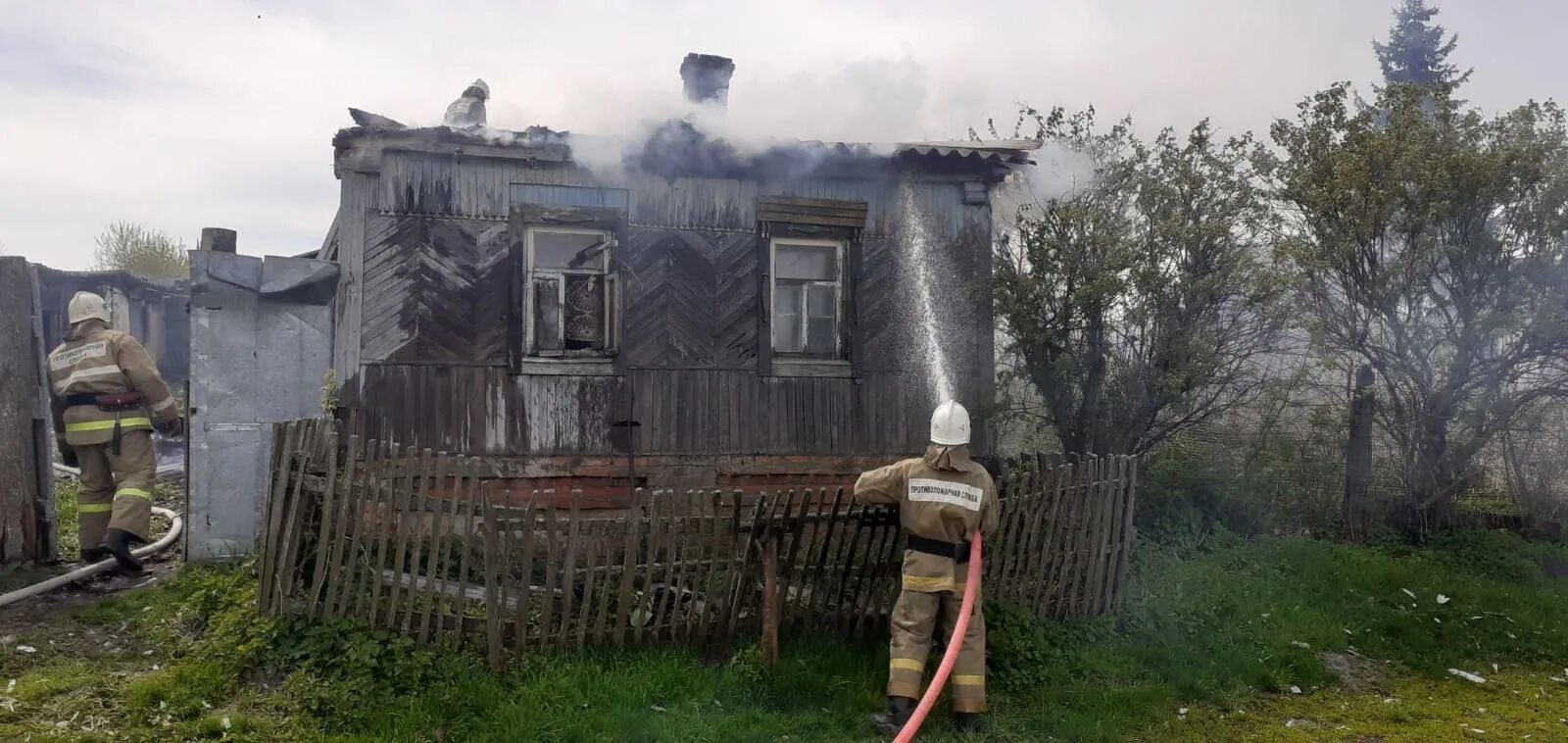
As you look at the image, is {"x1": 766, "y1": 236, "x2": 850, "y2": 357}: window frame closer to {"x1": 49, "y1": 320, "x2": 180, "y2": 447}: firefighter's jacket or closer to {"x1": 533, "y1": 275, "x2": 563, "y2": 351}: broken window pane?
{"x1": 533, "y1": 275, "x2": 563, "y2": 351}: broken window pane

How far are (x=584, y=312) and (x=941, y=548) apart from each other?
465 cm

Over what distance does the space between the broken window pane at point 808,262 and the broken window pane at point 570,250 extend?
1.67 meters

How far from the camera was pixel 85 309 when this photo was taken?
745 centimetres

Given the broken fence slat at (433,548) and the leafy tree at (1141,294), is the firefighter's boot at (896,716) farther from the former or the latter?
the leafy tree at (1141,294)

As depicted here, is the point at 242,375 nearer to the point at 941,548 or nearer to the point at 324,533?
the point at 324,533

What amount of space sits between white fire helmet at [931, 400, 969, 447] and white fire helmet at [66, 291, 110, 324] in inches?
249

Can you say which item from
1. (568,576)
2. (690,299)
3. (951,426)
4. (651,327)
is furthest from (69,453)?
(951,426)

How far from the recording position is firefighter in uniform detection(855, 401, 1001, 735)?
17.3ft

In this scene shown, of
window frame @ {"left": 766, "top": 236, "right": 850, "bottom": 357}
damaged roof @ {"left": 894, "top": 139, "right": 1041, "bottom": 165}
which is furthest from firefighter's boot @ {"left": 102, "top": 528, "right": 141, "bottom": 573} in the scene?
damaged roof @ {"left": 894, "top": 139, "right": 1041, "bottom": 165}

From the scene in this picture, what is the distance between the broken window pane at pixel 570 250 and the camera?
8.83m

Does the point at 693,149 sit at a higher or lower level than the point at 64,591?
higher

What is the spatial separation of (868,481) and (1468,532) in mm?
7071

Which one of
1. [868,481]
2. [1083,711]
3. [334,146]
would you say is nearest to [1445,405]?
[1083,711]

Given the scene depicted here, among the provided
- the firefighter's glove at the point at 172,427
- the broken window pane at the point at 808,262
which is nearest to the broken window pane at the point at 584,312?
the broken window pane at the point at 808,262
